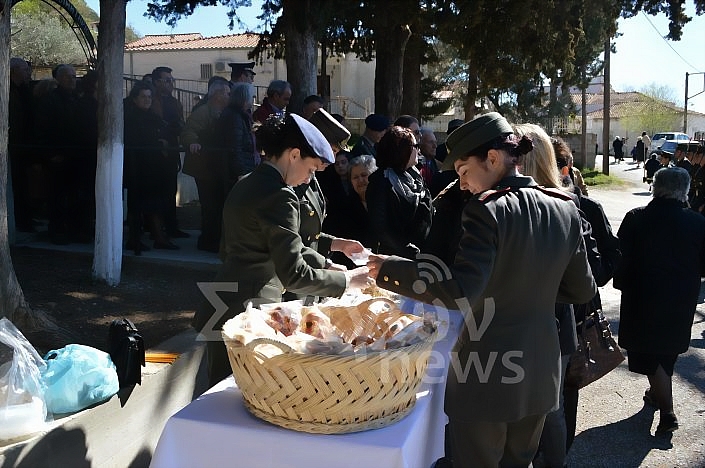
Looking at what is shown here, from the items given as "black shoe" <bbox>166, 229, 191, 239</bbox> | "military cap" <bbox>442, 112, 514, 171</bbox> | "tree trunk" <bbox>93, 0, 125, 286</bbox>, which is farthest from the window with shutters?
"military cap" <bbox>442, 112, 514, 171</bbox>

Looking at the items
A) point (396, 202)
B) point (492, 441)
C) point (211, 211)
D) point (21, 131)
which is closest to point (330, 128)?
point (396, 202)

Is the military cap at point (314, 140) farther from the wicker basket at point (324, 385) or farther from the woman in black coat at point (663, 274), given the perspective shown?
the woman in black coat at point (663, 274)

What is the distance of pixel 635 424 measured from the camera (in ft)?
16.6

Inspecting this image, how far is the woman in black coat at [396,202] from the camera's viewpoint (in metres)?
5.00

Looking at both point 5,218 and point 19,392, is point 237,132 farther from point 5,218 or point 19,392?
point 19,392

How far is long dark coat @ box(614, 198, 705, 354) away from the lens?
15.5ft

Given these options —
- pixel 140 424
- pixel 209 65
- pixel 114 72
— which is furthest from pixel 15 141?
pixel 209 65

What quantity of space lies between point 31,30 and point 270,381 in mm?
36126

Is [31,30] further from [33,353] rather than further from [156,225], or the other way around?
[33,353]

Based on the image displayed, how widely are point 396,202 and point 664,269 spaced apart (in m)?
1.81

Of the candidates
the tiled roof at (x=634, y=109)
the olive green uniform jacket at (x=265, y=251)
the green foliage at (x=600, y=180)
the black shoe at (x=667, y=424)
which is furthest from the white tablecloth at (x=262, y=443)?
the tiled roof at (x=634, y=109)

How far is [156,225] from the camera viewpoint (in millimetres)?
8086

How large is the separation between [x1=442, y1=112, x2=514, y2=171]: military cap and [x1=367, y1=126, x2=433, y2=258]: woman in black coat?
233cm

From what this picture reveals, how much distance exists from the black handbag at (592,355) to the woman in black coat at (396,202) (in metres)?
1.37
